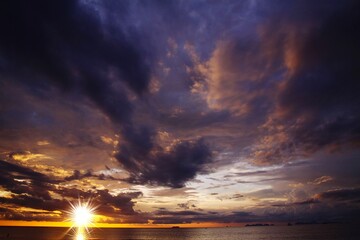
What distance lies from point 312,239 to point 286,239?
17.2m

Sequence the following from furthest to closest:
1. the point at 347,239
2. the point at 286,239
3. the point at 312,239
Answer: the point at 286,239 < the point at 312,239 < the point at 347,239

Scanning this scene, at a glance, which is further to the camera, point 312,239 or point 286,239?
point 286,239

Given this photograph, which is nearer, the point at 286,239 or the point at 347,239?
the point at 347,239

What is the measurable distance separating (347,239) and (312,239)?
955 inches

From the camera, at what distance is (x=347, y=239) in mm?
150125

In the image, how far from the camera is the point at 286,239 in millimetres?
A: 181750

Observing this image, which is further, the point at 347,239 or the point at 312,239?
the point at 312,239

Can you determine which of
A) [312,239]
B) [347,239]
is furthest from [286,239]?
[347,239]

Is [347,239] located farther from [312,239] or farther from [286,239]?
[286,239]

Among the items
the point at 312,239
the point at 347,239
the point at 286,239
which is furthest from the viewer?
the point at 286,239

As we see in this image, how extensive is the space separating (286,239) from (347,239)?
40.8m
